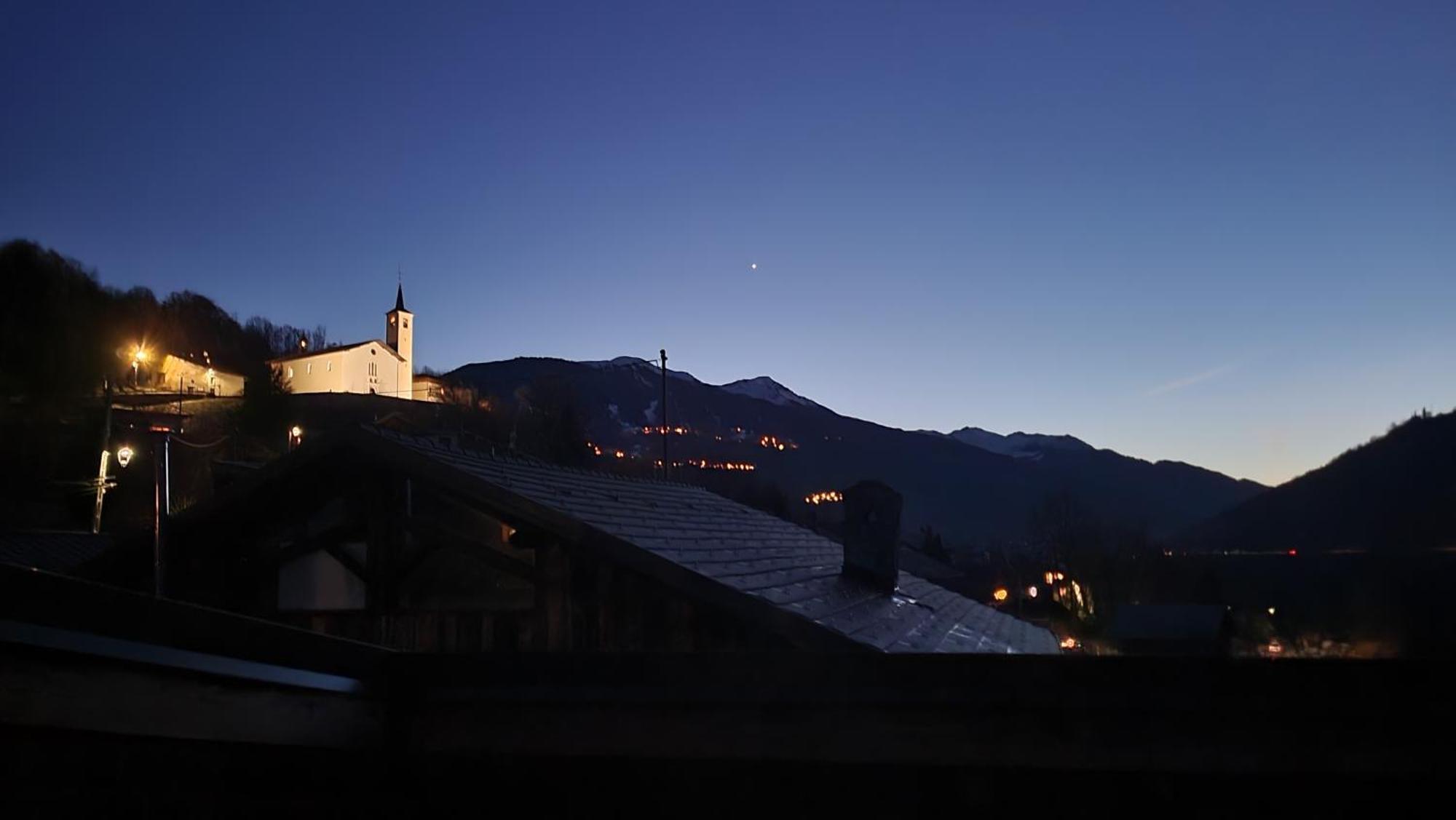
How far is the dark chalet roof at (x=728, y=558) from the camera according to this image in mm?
7676

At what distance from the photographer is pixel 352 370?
A: 88.8 m

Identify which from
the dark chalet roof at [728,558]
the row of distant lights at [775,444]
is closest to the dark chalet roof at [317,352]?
the dark chalet roof at [728,558]

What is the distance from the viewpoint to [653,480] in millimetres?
15562

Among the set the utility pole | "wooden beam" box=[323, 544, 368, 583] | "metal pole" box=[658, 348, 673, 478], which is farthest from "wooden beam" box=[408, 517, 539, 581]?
the utility pole

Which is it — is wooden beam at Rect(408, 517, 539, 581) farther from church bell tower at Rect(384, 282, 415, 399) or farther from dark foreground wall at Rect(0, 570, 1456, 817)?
church bell tower at Rect(384, 282, 415, 399)

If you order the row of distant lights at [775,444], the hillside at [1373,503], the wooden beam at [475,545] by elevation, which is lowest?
the hillside at [1373,503]

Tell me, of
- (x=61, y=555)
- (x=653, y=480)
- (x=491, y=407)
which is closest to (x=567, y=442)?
(x=491, y=407)

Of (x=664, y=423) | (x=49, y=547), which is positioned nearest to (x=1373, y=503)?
(x=664, y=423)

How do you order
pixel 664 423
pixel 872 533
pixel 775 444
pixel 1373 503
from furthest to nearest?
pixel 775 444 < pixel 1373 503 < pixel 664 423 < pixel 872 533

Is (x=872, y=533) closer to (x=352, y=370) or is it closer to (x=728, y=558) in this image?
(x=728, y=558)

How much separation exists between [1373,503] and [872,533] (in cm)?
11767

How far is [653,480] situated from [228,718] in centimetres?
1357

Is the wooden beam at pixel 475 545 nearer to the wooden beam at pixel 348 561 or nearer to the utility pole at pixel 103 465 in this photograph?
the wooden beam at pixel 348 561

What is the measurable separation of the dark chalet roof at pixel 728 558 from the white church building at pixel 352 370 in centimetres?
7268
